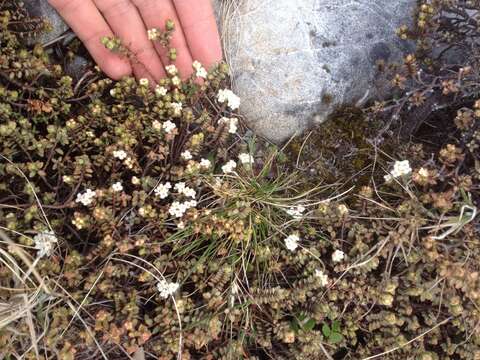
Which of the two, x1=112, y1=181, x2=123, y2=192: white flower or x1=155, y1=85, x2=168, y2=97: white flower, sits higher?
x1=155, y1=85, x2=168, y2=97: white flower

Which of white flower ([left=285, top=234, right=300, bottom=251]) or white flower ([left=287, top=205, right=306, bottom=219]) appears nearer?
white flower ([left=285, top=234, right=300, bottom=251])

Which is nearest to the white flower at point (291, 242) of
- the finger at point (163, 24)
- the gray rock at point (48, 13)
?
the finger at point (163, 24)

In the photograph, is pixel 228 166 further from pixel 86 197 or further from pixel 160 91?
pixel 86 197

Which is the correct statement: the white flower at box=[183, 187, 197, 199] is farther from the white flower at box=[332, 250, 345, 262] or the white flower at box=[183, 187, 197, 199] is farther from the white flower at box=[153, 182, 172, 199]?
the white flower at box=[332, 250, 345, 262]

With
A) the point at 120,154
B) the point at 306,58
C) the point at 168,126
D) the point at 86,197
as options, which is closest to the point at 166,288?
the point at 86,197

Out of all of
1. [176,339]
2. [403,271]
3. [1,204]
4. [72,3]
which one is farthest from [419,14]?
[1,204]

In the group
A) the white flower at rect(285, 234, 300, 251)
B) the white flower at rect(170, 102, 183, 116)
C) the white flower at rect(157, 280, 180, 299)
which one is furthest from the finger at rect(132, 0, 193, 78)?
the white flower at rect(157, 280, 180, 299)

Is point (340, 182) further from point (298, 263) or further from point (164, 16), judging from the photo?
point (164, 16)
